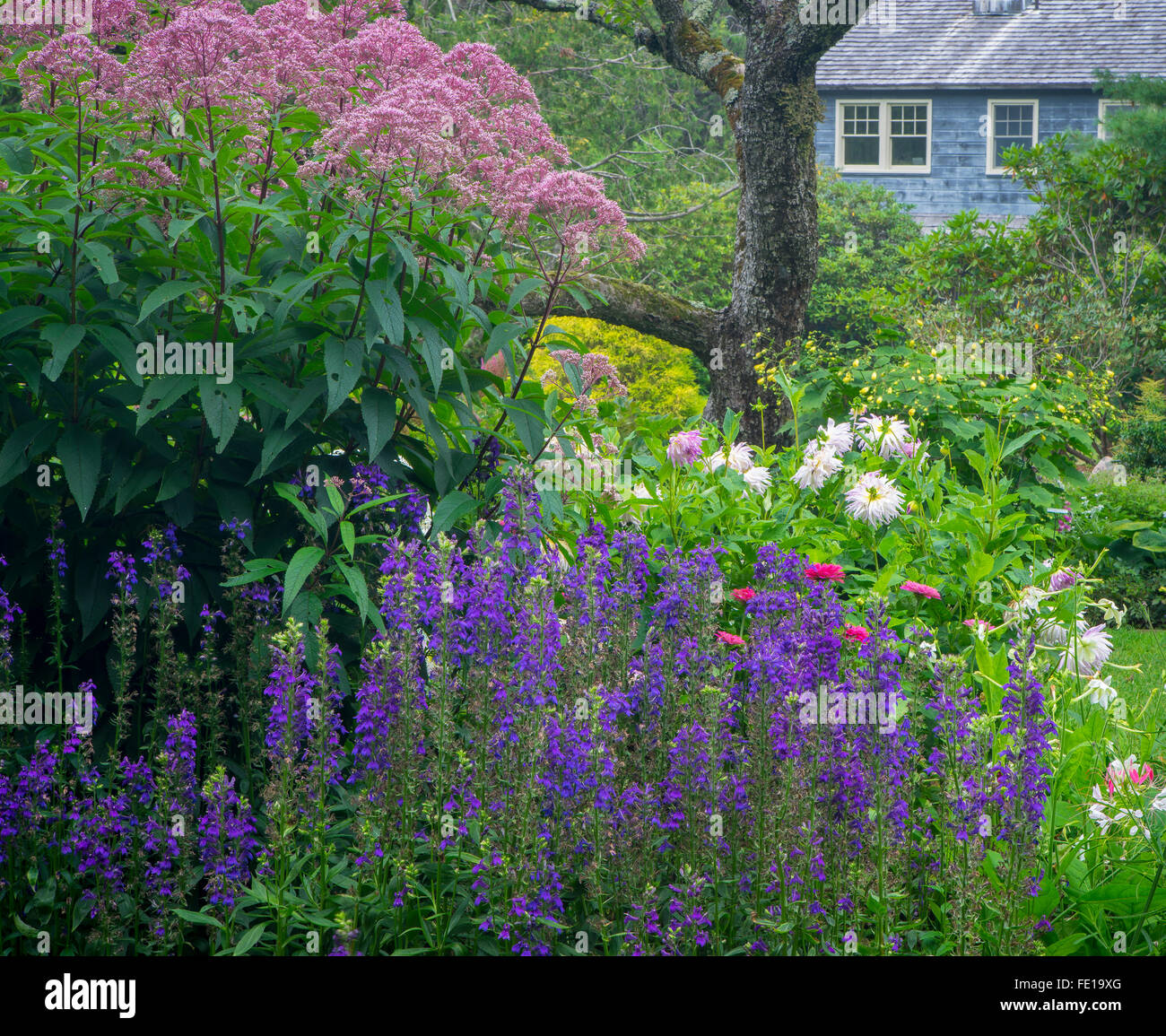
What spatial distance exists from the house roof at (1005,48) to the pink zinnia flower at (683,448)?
21.8 metres

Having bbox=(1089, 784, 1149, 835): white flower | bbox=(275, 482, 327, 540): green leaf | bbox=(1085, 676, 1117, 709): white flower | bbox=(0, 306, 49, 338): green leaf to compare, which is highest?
bbox=(0, 306, 49, 338): green leaf

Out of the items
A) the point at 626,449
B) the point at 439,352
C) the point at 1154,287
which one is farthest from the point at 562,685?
the point at 1154,287

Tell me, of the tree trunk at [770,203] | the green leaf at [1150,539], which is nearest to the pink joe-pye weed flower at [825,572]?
the green leaf at [1150,539]

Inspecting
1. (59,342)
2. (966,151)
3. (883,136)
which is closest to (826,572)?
(59,342)

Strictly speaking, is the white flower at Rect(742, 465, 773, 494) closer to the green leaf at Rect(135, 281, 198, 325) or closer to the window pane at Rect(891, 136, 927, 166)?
the green leaf at Rect(135, 281, 198, 325)

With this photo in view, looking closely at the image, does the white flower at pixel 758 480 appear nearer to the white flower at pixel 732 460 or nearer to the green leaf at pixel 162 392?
the white flower at pixel 732 460

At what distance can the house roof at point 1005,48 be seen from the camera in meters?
23.9

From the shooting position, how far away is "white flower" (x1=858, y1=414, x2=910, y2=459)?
5.12 m

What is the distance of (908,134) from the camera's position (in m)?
24.8

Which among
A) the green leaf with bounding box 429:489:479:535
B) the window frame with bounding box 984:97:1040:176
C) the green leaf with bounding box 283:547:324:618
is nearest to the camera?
the green leaf with bounding box 283:547:324:618

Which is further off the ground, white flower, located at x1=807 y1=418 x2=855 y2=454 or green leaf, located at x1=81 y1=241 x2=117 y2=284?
green leaf, located at x1=81 y1=241 x2=117 y2=284

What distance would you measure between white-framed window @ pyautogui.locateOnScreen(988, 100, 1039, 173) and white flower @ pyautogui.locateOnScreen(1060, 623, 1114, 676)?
23.1 meters

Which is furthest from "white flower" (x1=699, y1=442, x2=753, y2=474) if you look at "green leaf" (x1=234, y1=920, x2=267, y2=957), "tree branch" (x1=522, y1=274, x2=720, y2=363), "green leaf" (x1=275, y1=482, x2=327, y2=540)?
"tree branch" (x1=522, y1=274, x2=720, y2=363)

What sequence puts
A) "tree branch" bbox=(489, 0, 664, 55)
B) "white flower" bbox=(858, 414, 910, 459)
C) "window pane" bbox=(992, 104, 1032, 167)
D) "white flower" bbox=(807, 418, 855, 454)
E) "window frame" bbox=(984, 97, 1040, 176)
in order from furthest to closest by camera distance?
"window pane" bbox=(992, 104, 1032, 167), "window frame" bbox=(984, 97, 1040, 176), "tree branch" bbox=(489, 0, 664, 55), "white flower" bbox=(858, 414, 910, 459), "white flower" bbox=(807, 418, 855, 454)
